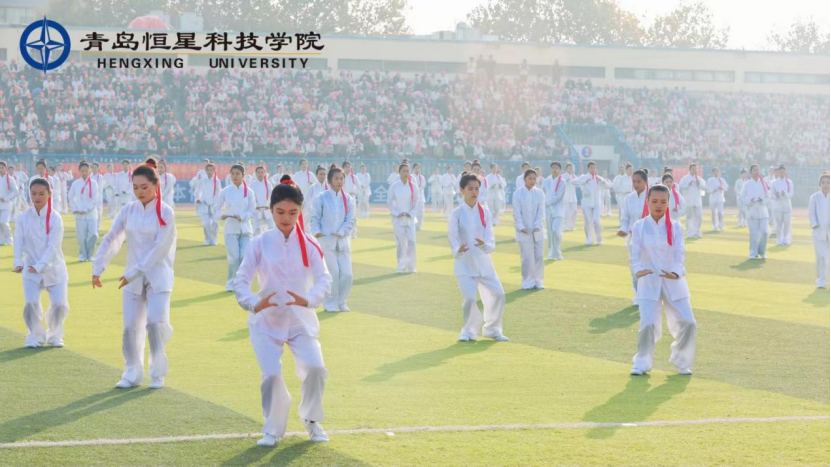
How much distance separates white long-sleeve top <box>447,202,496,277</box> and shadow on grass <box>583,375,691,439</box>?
2747mm

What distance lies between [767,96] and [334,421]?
182ft

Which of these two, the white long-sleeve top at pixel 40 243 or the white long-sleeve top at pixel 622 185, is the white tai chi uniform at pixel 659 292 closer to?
the white long-sleeve top at pixel 40 243

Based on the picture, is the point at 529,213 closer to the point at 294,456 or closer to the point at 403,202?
the point at 403,202

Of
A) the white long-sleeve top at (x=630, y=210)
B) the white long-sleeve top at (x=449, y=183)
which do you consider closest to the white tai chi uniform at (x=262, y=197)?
the white long-sleeve top at (x=630, y=210)

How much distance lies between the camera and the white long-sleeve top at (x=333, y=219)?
605 inches

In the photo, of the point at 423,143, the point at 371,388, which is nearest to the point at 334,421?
the point at 371,388

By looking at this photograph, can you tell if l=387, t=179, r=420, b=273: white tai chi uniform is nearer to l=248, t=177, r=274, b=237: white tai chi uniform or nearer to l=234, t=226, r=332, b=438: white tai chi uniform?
l=248, t=177, r=274, b=237: white tai chi uniform

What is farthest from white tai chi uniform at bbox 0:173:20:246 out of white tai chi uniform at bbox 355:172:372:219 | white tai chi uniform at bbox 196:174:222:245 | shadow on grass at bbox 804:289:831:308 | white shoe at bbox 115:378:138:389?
shadow on grass at bbox 804:289:831:308

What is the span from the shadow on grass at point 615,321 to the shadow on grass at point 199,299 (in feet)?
18.3

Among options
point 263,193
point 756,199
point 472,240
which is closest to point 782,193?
point 756,199

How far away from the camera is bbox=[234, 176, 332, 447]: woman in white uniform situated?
745 centimetres

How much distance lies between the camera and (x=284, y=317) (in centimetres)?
754

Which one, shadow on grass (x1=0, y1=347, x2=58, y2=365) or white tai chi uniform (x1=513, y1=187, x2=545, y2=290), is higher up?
white tai chi uniform (x1=513, y1=187, x2=545, y2=290)

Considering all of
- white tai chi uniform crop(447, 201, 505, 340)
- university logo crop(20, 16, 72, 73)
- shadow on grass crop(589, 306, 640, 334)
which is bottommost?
shadow on grass crop(589, 306, 640, 334)
